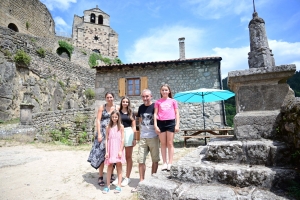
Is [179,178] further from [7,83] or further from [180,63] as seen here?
[7,83]

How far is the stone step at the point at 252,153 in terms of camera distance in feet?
6.26

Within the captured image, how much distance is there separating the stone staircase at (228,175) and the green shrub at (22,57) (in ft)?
46.5

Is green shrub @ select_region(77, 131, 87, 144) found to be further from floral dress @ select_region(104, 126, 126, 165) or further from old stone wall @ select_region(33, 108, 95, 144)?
floral dress @ select_region(104, 126, 126, 165)

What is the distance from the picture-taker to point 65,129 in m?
10.3

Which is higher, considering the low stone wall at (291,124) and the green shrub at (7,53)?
the green shrub at (7,53)

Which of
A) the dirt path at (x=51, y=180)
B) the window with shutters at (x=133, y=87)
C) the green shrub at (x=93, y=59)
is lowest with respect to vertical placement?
the dirt path at (x=51, y=180)

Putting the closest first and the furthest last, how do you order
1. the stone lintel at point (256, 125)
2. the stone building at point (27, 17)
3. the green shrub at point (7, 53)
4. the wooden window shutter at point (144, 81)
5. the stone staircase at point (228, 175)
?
the stone staircase at point (228, 175) < the stone lintel at point (256, 125) < the wooden window shutter at point (144, 81) < the green shrub at point (7, 53) < the stone building at point (27, 17)

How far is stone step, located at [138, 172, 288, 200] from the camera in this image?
158 centimetres

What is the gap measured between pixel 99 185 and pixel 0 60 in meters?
12.4

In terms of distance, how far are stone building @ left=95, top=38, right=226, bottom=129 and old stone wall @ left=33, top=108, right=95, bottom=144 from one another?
1.35m

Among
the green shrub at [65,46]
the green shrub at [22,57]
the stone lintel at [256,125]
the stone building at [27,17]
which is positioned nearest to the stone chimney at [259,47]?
the stone lintel at [256,125]

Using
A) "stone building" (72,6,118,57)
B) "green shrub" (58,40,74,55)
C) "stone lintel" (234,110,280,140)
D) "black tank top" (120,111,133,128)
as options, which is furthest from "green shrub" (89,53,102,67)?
"stone lintel" (234,110,280,140)

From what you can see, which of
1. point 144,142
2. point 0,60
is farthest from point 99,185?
point 0,60

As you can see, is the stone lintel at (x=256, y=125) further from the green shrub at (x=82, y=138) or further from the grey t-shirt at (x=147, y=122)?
the green shrub at (x=82, y=138)
